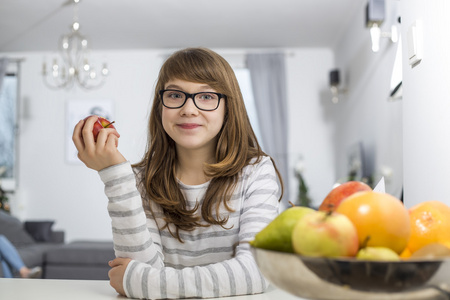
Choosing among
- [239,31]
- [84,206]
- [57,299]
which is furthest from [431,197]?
[84,206]

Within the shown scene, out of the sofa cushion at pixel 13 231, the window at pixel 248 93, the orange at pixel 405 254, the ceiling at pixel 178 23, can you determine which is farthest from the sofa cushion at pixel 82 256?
the orange at pixel 405 254

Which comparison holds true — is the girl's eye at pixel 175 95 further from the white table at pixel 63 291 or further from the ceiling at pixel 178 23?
the ceiling at pixel 178 23

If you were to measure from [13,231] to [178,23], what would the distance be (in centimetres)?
266

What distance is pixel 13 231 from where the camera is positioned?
4.46m

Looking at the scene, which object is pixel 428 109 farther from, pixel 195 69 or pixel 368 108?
pixel 368 108

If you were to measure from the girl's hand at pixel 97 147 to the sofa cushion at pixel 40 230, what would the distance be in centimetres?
462

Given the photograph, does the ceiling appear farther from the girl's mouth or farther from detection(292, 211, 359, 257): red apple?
detection(292, 211, 359, 257): red apple

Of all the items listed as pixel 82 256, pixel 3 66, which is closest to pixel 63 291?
pixel 82 256

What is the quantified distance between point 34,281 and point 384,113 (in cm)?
321

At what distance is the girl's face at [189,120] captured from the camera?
115 centimetres

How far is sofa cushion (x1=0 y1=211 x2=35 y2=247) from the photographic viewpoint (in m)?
4.41

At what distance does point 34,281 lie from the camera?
3.07 feet

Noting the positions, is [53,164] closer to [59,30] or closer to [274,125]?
[59,30]

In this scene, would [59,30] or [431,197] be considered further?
[59,30]
